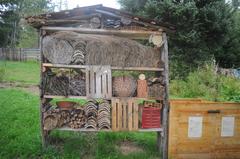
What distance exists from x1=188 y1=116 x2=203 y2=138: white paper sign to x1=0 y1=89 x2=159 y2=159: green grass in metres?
0.85

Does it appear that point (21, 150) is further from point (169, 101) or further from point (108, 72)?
point (169, 101)

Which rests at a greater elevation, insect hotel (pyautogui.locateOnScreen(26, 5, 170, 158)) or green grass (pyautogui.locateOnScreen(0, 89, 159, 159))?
insect hotel (pyautogui.locateOnScreen(26, 5, 170, 158))

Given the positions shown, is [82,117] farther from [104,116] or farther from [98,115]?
[104,116]

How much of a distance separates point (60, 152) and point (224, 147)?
117 inches

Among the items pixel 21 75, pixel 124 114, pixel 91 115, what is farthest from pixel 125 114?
pixel 21 75

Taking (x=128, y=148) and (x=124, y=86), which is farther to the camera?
(x=128, y=148)

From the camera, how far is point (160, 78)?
6324 mm

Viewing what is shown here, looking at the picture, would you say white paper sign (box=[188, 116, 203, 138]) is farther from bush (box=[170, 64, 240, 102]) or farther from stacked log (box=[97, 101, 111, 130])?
bush (box=[170, 64, 240, 102])

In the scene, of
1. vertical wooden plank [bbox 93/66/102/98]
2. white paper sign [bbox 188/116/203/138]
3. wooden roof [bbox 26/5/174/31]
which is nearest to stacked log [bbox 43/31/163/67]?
vertical wooden plank [bbox 93/66/102/98]

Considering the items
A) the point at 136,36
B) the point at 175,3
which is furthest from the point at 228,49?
the point at 136,36

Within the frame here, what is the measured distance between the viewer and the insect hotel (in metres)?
6.08

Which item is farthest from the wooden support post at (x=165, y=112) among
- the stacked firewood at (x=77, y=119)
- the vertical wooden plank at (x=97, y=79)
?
the stacked firewood at (x=77, y=119)

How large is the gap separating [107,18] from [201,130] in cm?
264

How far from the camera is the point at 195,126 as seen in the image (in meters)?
6.08
